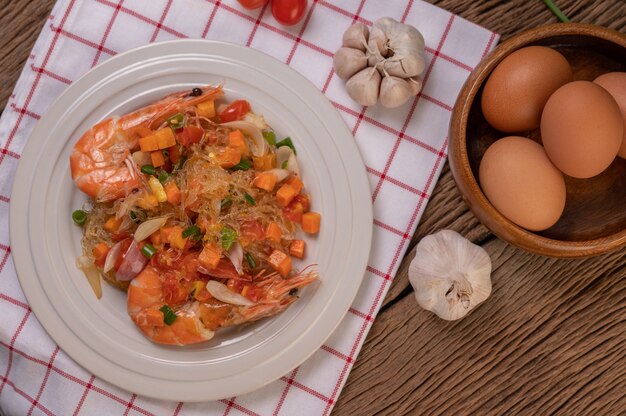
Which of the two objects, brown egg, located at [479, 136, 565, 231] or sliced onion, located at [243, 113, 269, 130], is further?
sliced onion, located at [243, 113, 269, 130]

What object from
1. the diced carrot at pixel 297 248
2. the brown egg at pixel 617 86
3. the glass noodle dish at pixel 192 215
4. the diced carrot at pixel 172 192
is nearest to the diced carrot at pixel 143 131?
the glass noodle dish at pixel 192 215

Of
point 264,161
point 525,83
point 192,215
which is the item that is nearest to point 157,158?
point 192,215

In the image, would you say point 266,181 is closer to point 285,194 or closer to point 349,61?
point 285,194

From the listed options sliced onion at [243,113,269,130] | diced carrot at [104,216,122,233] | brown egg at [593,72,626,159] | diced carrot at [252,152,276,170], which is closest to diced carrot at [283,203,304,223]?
diced carrot at [252,152,276,170]

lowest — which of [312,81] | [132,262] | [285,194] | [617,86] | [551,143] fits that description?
[132,262]

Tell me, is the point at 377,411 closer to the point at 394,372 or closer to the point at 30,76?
the point at 394,372

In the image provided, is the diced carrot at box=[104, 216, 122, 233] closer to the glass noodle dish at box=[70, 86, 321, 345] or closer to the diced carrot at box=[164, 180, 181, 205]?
the glass noodle dish at box=[70, 86, 321, 345]

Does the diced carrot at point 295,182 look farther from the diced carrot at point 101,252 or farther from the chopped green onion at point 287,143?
the diced carrot at point 101,252
